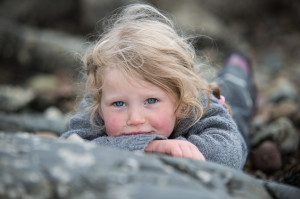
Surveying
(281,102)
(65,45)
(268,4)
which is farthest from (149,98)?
(268,4)

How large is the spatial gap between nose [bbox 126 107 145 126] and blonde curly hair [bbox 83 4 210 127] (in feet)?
0.47

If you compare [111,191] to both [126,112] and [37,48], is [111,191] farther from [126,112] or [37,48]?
[37,48]

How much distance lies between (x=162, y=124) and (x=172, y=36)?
0.49 meters

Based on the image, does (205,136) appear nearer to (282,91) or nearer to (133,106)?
(133,106)

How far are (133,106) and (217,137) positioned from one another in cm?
40

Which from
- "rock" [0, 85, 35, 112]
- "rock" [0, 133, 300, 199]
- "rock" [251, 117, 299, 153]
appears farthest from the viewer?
"rock" [0, 85, 35, 112]

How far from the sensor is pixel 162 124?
2.39 meters

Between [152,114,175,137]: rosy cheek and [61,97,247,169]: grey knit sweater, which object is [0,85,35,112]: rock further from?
[152,114,175,137]: rosy cheek

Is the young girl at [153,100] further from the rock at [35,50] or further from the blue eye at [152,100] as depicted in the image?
the rock at [35,50]

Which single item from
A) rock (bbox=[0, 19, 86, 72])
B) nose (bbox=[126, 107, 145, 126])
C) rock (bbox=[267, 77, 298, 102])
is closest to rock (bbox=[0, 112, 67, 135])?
nose (bbox=[126, 107, 145, 126])

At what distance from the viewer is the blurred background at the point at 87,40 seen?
5586 mm

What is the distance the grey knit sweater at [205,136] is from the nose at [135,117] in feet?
0.21

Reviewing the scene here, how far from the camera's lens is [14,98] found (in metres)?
5.37

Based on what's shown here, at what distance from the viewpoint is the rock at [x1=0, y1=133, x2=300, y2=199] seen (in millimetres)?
1501
